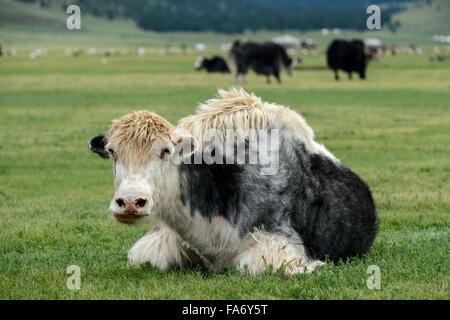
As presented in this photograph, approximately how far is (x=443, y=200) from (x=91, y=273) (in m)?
5.58

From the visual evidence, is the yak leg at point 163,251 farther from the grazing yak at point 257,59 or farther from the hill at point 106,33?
the hill at point 106,33

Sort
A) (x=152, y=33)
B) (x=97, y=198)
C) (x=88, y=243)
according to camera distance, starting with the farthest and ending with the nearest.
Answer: (x=152, y=33), (x=97, y=198), (x=88, y=243)

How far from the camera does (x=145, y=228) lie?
8.81m

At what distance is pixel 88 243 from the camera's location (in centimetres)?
807

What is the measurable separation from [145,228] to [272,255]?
2.84 meters

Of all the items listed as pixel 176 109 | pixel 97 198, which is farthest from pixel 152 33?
pixel 97 198

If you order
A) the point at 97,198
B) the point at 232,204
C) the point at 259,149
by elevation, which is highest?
the point at 259,149

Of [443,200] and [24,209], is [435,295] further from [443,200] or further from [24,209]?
[24,209]

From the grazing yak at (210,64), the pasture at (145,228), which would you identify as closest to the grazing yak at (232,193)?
the pasture at (145,228)

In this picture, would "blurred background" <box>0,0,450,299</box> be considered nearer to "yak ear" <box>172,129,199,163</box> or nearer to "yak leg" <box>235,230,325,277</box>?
"yak leg" <box>235,230,325,277</box>

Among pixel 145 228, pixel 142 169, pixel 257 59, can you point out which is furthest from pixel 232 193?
pixel 257 59

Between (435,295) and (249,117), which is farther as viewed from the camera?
(249,117)

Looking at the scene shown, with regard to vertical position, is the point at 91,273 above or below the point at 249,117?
below

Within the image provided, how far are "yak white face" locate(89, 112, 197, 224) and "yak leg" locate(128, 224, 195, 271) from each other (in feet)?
2.11
